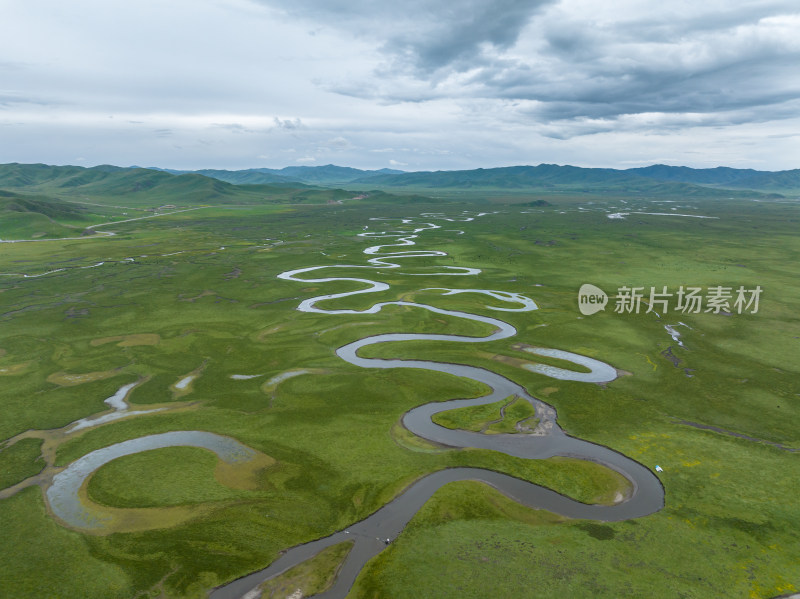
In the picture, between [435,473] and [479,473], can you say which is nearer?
[435,473]

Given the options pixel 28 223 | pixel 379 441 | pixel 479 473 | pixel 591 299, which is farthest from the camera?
pixel 28 223

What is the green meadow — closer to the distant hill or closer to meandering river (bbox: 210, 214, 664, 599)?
meandering river (bbox: 210, 214, 664, 599)

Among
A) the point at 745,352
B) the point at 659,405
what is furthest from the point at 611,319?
the point at 659,405

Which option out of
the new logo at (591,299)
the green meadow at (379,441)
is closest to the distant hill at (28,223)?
the green meadow at (379,441)

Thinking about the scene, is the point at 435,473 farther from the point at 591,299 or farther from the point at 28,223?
the point at 28,223

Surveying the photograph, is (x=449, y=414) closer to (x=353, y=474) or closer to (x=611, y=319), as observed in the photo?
(x=353, y=474)

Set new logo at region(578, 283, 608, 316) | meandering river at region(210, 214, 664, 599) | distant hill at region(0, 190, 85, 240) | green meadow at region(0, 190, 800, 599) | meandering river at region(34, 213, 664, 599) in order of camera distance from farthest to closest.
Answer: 1. distant hill at region(0, 190, 85, 240)
2. new logo at region(578, 283, 608, 316)
3. meandering river at region(34, 213, 664, 599)
4. meandering river at region(210, 214, 664, 599)
5. green meadow at region(0, 190, 800, 599)

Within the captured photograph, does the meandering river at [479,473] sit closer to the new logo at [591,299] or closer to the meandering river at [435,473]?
the meandering river at [435,473]

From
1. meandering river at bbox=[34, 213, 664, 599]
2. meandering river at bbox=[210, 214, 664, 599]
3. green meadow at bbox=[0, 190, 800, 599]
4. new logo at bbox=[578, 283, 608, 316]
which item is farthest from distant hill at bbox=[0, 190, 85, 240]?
new logo at bbox=[578, 283, 608, 316]

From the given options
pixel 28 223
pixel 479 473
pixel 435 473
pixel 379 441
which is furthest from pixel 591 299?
pixel 28 223
